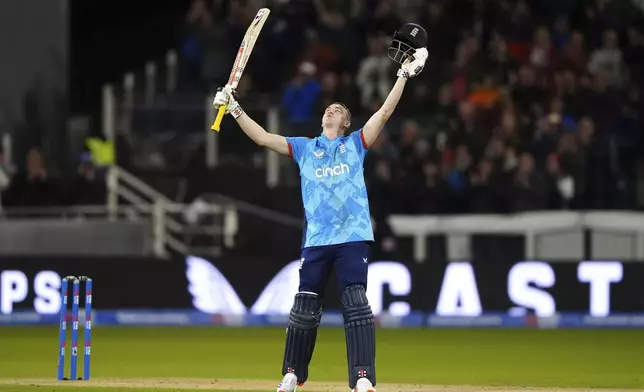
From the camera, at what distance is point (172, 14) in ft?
84.8

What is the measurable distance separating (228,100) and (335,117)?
2.30 ft

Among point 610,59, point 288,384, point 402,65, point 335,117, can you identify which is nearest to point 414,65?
point 402,65

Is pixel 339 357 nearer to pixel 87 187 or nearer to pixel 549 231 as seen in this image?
pixel 549 231

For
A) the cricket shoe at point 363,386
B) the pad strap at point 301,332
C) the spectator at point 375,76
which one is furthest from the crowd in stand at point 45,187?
the cricket shoe at point 363,386

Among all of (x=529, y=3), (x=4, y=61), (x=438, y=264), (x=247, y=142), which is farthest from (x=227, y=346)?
(x=529, y=3)

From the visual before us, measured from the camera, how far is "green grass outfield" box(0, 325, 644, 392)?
12.1 m

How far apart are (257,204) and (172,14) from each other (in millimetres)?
7018

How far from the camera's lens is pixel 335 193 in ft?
31.0

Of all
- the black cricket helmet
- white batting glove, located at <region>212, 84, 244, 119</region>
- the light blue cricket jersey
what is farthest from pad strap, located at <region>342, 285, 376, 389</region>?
the black cricket helmet

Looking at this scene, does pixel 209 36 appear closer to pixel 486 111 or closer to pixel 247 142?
pixel 247 142

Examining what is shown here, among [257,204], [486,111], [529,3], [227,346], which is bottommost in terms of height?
[227,346]

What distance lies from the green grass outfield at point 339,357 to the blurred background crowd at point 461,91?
7.71 feet

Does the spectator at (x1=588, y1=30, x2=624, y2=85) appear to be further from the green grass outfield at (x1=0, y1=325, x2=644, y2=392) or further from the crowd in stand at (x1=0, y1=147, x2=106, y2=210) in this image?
the crowd in stand at (x1=0, y1=147, x2=106, y2=210)

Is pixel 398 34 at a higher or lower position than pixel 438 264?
higher
